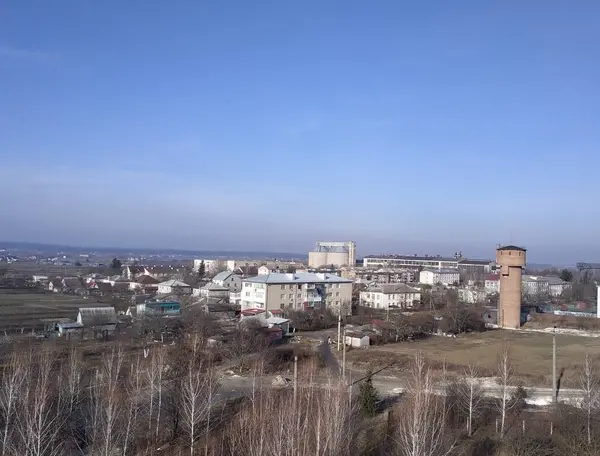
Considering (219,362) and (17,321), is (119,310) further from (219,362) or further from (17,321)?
(219,362)

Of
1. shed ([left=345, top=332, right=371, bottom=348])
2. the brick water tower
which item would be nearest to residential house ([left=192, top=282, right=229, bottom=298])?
shed ([left=345, top=332, right=371, bottom=348])

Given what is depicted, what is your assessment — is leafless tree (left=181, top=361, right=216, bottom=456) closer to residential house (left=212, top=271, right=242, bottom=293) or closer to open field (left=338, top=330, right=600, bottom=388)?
open field (left=338, top=330, right=600, bottom=388)

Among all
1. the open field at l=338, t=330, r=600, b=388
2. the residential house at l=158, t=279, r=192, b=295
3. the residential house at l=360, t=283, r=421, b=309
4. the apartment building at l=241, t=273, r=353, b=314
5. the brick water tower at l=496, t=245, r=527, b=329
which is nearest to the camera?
the open field at l=338, t=330, r=600, b=388

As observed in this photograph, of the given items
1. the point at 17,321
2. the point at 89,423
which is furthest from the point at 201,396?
the point at 17,321

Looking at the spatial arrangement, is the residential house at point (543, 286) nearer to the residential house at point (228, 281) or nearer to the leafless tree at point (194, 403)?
the residential house at point (228, 281)

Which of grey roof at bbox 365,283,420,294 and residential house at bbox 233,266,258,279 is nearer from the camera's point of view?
grey roof at bbox 365,283,420,294

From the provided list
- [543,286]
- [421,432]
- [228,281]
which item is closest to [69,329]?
[421,432]
